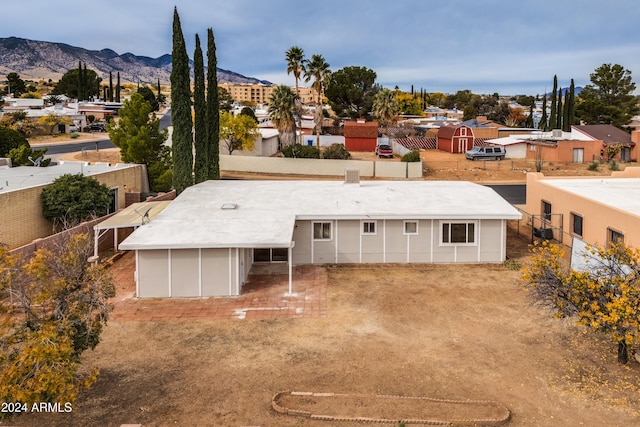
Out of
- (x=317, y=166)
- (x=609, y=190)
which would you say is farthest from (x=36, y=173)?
(x=609, y=190)

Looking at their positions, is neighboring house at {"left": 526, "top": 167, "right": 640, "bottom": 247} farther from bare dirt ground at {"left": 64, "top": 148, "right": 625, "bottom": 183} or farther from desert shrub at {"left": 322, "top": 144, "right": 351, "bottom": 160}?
desert shrub at {"left": 322, "top": 144, "right": 351, "bottom": 160}

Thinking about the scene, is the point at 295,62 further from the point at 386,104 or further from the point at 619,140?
the point at 619,140

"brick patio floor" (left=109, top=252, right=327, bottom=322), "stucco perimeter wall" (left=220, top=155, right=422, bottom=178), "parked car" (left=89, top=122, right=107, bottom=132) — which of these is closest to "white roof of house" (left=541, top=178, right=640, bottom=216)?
"brick patio floor" (left=109, top=252, right=327, bottom=322)

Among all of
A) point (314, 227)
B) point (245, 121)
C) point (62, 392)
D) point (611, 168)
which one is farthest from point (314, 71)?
point (62, 392)

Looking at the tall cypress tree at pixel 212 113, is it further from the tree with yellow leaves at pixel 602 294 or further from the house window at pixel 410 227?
the tree with yellow leaves at pixel 602 294

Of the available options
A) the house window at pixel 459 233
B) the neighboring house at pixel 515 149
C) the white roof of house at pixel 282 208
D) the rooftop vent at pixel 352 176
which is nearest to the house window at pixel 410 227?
→ the white roof of house at pixel 282 208
